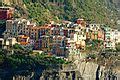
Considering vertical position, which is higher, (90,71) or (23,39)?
(23,39)

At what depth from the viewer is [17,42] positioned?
54.4 m

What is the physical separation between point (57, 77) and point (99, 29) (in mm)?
15583

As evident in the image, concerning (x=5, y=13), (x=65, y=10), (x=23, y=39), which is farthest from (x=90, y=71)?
(x=65, y=10)

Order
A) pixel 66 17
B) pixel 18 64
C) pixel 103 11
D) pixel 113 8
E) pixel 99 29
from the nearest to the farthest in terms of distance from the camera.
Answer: pixel 18 64, pixel 99 29, pixel 66 17, pixel 103 11, pixel 113 8

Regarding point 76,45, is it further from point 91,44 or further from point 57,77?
point 57,77

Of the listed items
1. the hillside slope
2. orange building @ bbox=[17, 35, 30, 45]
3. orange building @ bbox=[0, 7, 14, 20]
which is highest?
orange building @ bbox=[0, 7, 14, 20]

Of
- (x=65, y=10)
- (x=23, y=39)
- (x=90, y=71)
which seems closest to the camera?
(x=90, y=71)

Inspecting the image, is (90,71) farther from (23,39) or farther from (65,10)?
(65,10)

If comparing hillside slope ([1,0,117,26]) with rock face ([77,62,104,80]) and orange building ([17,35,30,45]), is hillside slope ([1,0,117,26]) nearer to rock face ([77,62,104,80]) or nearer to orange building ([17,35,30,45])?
orange building ([17,35,30,45])

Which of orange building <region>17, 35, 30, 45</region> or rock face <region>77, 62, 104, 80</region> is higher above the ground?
orange building <region>17, 35, 30, 45</region>

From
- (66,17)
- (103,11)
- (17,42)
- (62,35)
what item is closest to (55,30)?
(62,35)

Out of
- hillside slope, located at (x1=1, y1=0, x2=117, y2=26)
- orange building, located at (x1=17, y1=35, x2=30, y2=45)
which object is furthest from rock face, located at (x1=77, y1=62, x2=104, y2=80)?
hillside slope, located at (x1=1, y1=0, x2=117, y2=26)

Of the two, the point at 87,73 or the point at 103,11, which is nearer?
the point at 87,73

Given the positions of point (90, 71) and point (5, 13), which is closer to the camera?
point (90, 71)
